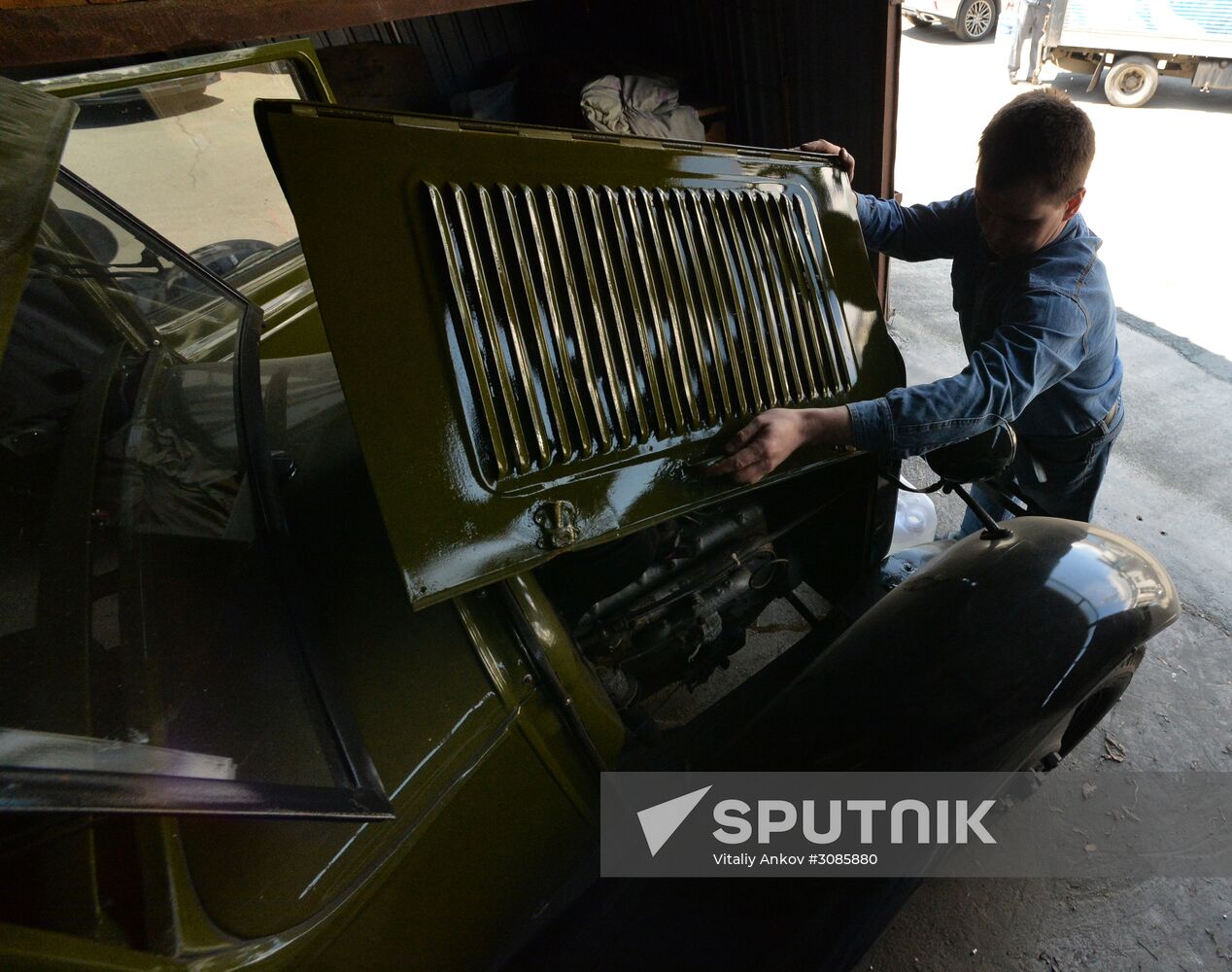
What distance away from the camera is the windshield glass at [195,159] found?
5.92 feet

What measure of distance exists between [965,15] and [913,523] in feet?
36.5

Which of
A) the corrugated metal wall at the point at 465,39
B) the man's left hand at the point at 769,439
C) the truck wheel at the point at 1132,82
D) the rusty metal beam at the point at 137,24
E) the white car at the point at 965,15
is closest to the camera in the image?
the man's left hand at the point at 769,439

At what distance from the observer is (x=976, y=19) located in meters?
10.3

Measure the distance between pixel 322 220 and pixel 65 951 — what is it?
93cm

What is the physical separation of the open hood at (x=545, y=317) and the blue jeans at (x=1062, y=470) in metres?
0.74

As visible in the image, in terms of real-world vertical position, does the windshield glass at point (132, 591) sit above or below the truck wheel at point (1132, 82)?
above

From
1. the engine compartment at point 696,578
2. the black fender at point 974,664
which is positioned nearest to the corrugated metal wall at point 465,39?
the engine compartment at point 696,578

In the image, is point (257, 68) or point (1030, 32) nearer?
point (257, 68)

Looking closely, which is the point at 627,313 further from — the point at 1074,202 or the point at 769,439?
the point at 1074,202

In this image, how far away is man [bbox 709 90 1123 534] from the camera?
1.42 m

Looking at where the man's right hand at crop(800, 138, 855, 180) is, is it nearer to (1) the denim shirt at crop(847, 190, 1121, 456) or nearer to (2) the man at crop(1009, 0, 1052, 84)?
(1) the denim shirt at crop(847, 190, 1121, 456)

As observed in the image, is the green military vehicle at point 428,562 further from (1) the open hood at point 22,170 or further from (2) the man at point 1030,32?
(2) the man at point 1030,32

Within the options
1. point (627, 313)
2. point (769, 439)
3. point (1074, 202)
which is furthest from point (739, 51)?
point (769, 439)

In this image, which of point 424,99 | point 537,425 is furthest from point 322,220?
point 424,99
